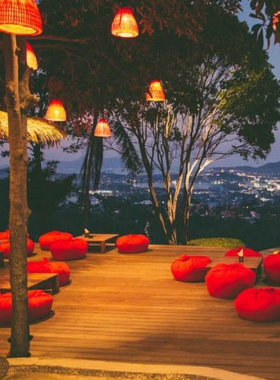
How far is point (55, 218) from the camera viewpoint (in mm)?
18172

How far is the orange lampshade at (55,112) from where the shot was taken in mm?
8984

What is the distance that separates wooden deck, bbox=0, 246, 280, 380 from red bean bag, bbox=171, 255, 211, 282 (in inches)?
5.6

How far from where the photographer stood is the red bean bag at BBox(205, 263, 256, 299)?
7188 mm

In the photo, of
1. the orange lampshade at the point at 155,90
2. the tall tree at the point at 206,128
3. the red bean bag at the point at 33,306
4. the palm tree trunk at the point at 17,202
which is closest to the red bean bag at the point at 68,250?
the orange lampshade at the point at 155,90

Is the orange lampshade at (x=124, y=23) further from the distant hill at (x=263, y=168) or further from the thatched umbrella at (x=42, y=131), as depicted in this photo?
the distant hill at (x=263, y=168)

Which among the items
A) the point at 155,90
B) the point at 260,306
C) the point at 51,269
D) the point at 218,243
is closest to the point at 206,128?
the point at 218,243

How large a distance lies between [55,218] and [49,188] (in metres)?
2.43

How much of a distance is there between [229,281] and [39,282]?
2244mm

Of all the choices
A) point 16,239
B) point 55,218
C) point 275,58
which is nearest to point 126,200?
point 55,218

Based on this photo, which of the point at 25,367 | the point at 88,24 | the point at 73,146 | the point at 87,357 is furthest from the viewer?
the point at 73,146

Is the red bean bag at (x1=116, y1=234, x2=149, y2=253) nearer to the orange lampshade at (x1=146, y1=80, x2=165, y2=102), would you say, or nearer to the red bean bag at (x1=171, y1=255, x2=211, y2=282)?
the red bean bag at (x1=171, y1=255, x2=211, y2=282)

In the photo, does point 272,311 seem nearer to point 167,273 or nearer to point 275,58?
point 167,273

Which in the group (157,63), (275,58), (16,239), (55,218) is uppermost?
(275,58)

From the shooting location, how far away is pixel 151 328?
5.88m
